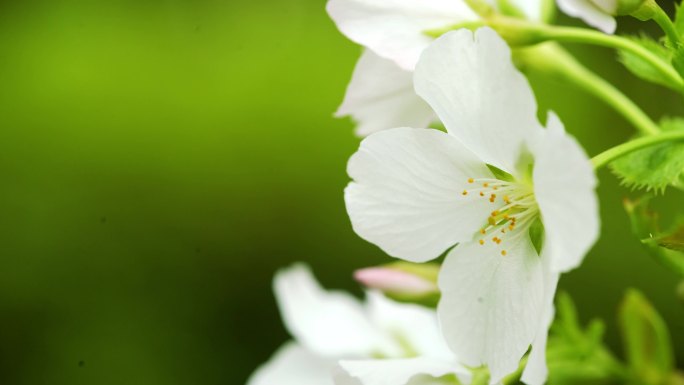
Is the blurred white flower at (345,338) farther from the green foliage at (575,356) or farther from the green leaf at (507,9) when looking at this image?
the green leaf at (507,9)

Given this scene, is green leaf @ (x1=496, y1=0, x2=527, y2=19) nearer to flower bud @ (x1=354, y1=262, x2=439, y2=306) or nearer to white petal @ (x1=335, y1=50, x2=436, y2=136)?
white petal @ (x1=335, y1=50, x2=436, y2=136)

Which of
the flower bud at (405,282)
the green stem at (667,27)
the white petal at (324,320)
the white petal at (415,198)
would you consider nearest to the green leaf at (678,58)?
the green stem at (667,27)

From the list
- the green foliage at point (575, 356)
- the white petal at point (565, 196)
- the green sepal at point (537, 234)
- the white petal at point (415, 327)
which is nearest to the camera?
the white petal at point (565, 196)

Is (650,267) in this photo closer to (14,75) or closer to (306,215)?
(306,215)

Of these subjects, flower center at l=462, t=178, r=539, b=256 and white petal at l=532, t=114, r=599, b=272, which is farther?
flower center at l=462, t=178, r=539, b=256

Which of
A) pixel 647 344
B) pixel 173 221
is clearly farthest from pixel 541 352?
pixel 173 221

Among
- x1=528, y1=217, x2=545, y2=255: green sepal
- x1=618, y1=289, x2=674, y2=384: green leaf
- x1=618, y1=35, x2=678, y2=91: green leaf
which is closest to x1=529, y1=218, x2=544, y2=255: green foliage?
x1=528, y1=217, x2=545, y2=255: green sepal
